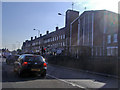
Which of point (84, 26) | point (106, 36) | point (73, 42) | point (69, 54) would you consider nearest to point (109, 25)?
point (106, 36)

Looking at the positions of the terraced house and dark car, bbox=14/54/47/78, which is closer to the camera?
dark car, bbox=14/54/47/78

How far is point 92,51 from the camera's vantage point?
18.7 meters

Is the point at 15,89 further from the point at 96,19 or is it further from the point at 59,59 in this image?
the point at 96,19

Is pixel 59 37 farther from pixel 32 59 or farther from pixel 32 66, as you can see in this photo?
pixel 32 66

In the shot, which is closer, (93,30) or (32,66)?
(32,66)

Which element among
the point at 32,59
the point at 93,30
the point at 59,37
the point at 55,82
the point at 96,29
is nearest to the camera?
the point at 55,82

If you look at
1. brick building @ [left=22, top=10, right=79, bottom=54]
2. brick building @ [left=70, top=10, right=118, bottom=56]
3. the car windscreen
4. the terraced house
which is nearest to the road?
the car windscreen

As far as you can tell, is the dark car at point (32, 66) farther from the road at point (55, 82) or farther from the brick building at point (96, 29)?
the brick building at point (96, 29)

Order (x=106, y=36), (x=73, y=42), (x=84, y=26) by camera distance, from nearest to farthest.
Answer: (x=106, y=36) → (x=84, y=26) → (x=73, y=42)

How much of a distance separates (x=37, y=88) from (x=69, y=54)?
48.1 feet

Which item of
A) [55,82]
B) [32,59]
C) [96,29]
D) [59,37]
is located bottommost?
[55,82]

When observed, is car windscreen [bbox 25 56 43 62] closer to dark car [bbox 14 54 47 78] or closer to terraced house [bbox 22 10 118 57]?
dark car [bbox 14 54 47 78]

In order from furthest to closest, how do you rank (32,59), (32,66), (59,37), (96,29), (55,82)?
(59,37), (96,29), (32,59), (32,66), (55,82)

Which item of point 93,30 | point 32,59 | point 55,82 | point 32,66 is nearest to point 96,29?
point 93,30
